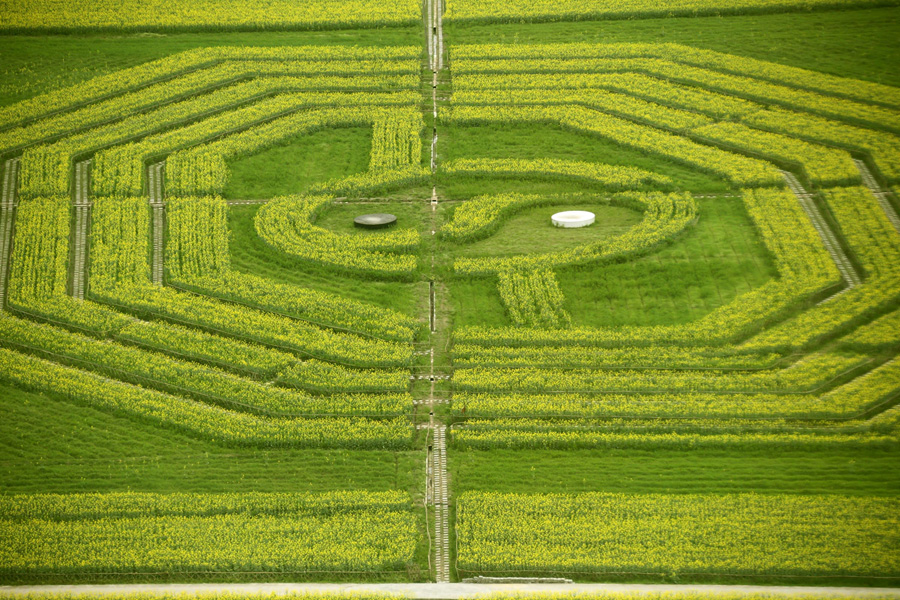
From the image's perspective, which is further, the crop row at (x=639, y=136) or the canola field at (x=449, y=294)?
the crop row at (x=639, y=136)

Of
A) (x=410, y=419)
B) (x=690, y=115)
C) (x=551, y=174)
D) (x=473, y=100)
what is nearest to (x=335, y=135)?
(x=473, y=100)

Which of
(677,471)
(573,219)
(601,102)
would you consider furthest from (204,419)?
(601,102)

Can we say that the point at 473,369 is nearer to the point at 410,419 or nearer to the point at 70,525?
the point at 410,419

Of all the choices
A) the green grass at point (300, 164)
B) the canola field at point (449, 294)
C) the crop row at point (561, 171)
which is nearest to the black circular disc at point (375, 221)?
→ the canola field at point (449, 294)

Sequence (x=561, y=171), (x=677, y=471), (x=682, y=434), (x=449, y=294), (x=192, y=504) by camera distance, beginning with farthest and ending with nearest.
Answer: (x=561, y=171) < (x=449, y=294) < (x=682, y=434) < (x=677, y=471) < (x=192, y=504)

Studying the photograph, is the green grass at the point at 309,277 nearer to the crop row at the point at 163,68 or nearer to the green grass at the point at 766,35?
the crop row at the point at 163,68

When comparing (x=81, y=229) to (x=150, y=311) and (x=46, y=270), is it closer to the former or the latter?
(x=46, y=270)
